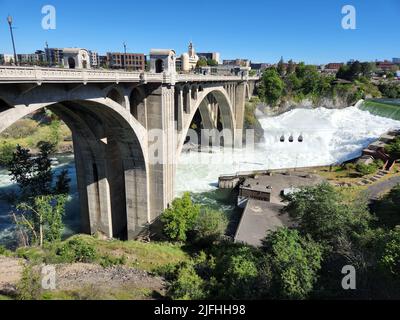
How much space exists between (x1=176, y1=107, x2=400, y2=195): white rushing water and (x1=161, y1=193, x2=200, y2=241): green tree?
11.4m

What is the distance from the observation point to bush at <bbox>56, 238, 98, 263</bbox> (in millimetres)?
17391

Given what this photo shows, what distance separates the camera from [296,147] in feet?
157

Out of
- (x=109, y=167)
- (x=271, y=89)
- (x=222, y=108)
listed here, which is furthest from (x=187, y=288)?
(x=271, y=89)

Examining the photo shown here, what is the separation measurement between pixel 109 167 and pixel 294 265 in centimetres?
1551

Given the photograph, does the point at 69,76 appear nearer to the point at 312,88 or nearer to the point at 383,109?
the point at 383,109

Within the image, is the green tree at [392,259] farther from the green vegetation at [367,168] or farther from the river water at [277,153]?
the green vegetation at [367,168]

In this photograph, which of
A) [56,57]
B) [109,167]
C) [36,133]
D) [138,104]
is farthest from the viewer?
[56,57]

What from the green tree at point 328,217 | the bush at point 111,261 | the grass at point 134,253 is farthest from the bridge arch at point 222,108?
the bush at point 111,261

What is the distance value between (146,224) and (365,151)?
30.9 meters

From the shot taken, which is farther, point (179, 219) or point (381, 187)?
point (381, 187)

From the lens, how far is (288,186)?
96.8 ft

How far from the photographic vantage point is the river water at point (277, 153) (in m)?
31.6

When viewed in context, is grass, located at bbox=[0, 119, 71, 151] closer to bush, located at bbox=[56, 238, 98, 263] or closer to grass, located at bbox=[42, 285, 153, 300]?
bush, located at bbox=[56, 238, 98, 263]
